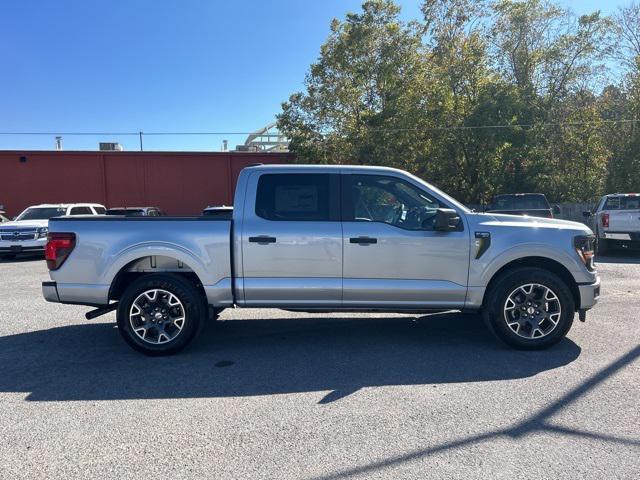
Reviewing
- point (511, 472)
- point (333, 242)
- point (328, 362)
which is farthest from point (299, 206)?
A: point (511, 472)

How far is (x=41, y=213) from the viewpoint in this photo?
16.2m

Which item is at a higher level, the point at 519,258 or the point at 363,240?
the point at 363,240

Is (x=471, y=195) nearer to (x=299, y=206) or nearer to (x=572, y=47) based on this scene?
(x=572, y=47)

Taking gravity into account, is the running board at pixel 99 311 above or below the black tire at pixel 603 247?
above

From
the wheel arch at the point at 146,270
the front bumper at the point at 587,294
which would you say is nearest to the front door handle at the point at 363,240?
the wheel arch at the point at 146,270

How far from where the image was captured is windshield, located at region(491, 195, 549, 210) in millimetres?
14242

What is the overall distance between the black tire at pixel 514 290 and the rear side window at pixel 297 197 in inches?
74.6

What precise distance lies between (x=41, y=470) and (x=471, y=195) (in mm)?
21398

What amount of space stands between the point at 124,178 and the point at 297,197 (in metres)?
22.9

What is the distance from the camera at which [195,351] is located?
529 cm

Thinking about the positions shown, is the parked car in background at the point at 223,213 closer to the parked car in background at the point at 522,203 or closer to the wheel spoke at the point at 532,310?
the wheel spoke at the point at 532,310

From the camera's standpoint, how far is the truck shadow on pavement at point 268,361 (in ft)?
14.1

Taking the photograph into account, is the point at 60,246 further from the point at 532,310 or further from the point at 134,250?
the point at 532,310

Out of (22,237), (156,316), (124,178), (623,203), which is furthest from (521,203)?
(124,178)
